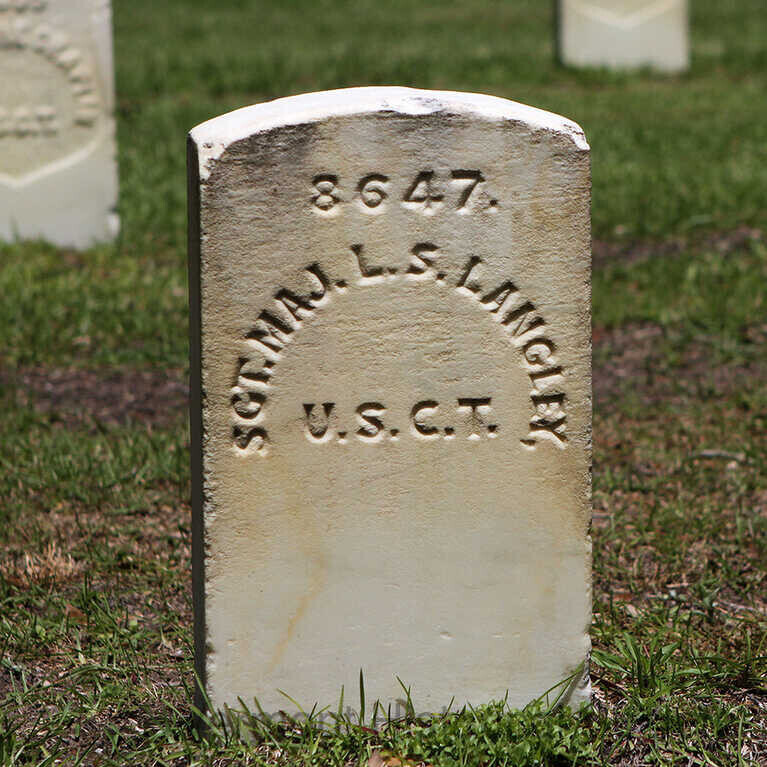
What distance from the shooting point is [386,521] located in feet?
8.16

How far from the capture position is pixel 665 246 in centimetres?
608

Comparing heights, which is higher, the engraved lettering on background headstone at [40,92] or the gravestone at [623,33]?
the gravestone at [623,33]

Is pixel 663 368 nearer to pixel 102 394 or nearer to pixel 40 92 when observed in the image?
pixel 102 394

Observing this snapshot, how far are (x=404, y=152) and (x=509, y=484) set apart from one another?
666mm

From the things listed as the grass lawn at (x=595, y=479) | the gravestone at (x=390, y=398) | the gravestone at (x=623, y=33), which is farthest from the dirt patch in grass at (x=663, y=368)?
the gravestone at (x=623, y=33)

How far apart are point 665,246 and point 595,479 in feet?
8.09

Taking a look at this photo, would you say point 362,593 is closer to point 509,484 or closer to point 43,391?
point 509,484

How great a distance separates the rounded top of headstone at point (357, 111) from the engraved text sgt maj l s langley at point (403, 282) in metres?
0.12

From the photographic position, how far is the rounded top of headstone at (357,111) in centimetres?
229

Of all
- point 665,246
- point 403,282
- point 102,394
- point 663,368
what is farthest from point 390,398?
point 665,246

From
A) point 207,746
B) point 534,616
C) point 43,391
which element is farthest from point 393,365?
point 43,391

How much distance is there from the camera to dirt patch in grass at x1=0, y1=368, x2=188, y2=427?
4.39 meters

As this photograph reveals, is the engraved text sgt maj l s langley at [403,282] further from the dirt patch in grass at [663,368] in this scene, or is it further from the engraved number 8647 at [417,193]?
the dirt patch in grass at [663,368]

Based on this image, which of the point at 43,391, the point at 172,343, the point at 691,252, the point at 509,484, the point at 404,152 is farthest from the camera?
the point at 691,252
